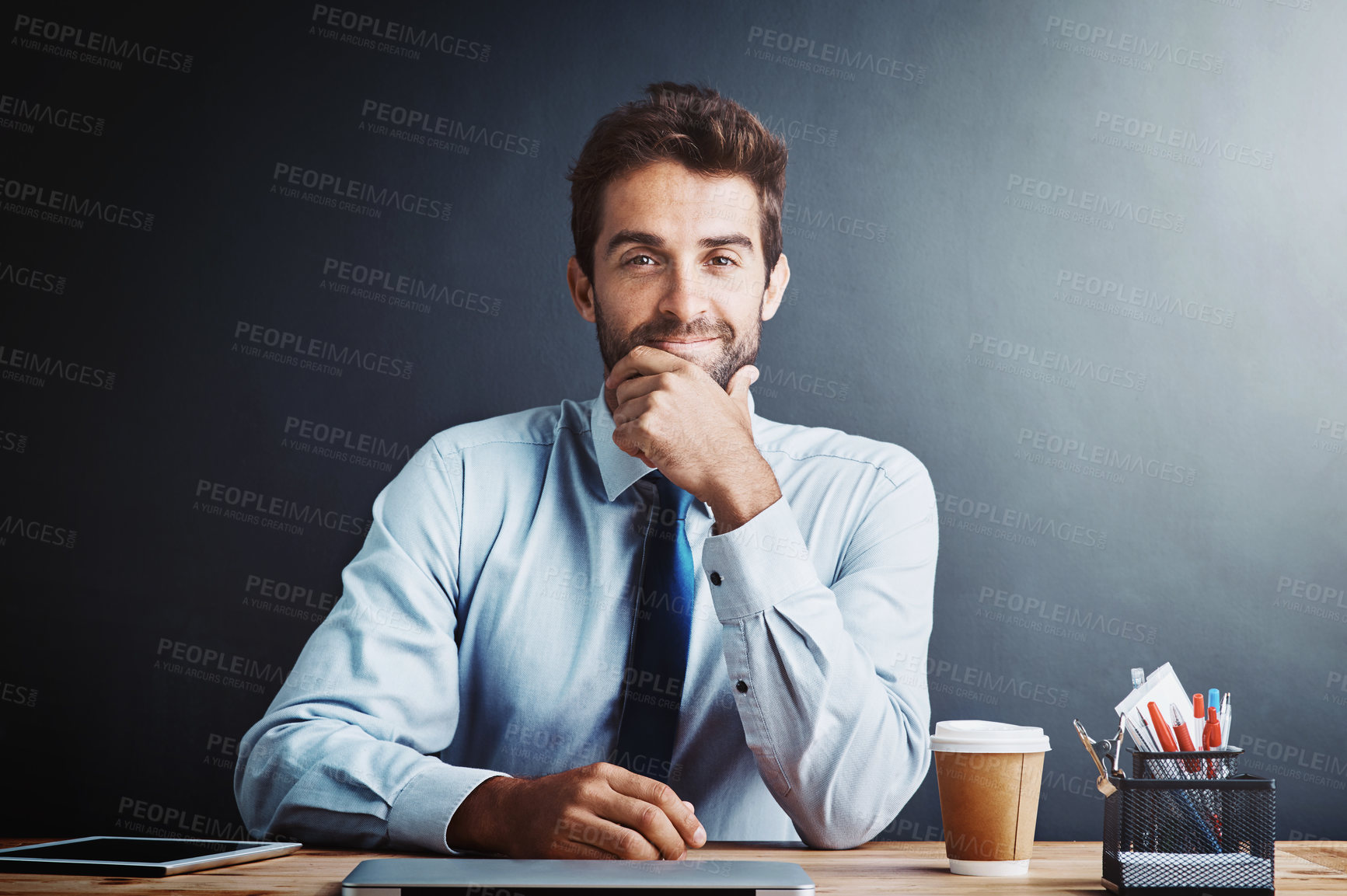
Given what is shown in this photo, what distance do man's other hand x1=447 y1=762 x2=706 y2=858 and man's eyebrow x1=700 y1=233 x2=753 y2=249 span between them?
92 centimetres

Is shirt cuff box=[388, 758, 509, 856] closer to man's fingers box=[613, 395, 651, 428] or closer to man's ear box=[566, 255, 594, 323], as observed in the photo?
man's fingers box=[613, 395, 651, 428]

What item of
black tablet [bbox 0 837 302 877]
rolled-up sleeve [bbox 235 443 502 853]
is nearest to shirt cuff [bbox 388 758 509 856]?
rolled-up sleeve [bbox 235 443 502 853]

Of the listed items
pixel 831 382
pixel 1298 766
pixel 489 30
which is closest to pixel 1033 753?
pixel 831 382

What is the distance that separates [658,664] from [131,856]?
71cm

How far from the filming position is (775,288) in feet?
6.29

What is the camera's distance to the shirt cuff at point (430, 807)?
1.03 m

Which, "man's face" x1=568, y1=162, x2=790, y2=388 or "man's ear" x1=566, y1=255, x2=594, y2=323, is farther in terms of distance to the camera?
"man's ear" x1=566, y1=255, x2=594, y2=323

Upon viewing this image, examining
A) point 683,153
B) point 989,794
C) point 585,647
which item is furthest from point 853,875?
point 683,153

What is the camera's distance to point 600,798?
957mm

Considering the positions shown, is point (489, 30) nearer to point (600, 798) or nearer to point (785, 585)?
point (785, 585)

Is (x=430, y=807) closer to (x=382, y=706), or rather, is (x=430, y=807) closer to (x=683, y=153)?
(x=382, y=706)

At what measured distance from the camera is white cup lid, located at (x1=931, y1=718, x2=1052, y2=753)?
38.4 inches

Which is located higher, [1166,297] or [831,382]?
[1166,297]

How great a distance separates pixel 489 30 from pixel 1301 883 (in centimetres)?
217
